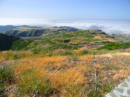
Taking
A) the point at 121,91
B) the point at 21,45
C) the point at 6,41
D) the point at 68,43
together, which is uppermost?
the point at 121,91

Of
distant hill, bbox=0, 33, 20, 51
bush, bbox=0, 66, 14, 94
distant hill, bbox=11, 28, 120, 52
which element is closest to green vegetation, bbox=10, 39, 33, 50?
distant hill, bbox=11, 28, 120, 52

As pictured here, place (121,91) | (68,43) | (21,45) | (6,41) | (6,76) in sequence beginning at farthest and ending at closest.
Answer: (6,41) < (21,45) < (68,43) < (6,76) < (121,91)

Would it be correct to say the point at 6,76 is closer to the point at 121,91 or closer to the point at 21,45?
the point at 121,91

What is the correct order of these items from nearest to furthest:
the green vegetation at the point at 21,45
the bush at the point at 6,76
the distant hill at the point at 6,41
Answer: the bush at the point at 6,76
the green vegetation at the point at 21,45
the distant hill at the point at 6,41

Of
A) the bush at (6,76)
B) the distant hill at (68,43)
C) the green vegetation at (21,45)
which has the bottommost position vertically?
the green vegetation at (21,45)

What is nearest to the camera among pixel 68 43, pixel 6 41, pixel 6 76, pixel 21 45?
pixel 6 76

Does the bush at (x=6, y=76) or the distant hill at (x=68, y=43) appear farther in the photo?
the distant hill at (x=68, y=43)

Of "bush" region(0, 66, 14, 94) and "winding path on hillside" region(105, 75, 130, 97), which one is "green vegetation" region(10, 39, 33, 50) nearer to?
"bush" region(0, 66, 14, 94)

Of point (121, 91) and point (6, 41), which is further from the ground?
point (121, 91)

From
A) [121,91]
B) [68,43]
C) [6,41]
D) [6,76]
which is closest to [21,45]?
[6,41]

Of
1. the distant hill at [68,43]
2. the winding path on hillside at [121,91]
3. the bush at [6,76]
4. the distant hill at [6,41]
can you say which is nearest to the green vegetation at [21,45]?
the distant hill at [68,43]

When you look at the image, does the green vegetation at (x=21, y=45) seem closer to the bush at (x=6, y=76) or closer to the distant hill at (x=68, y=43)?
the distant hill at (x=68, y=43)

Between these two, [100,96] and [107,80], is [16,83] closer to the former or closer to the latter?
[100,96]

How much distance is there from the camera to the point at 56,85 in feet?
12.4
